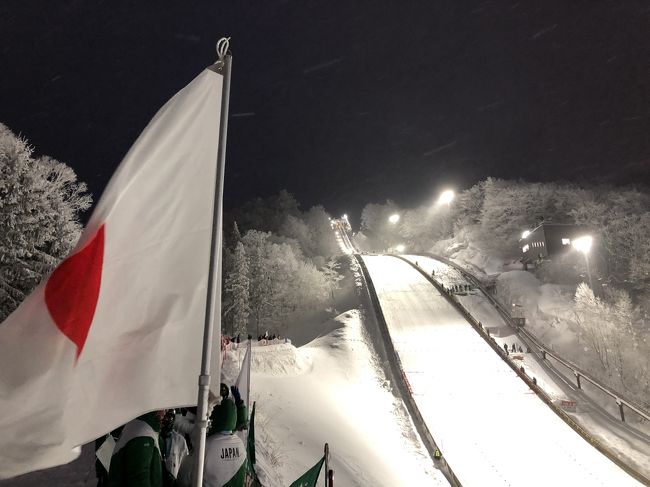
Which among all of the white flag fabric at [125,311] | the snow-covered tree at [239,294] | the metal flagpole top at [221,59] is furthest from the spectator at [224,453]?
the snow-covered tree at [239,294]

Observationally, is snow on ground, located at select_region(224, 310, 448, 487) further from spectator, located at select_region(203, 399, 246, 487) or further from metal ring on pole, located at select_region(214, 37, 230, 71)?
metal ring on pole, located at select_region(214, 37, 230, 71)

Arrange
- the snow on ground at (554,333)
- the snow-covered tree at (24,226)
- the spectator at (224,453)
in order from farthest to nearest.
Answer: the snow on ground at (554,333), the snow-covered tree at (24,226), the spectator at (224,453)

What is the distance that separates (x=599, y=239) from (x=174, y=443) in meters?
55.1

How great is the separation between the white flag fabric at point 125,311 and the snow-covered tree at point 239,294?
4611 centimetres

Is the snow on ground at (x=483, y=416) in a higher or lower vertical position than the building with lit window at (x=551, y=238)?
lower

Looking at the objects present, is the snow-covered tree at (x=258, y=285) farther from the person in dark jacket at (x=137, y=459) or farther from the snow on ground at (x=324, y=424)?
the person in dark jacket at (x=137, y=459)

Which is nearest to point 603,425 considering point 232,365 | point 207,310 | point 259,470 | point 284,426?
point 284,426

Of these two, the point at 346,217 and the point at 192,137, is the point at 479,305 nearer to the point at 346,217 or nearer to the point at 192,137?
the point at 192,137

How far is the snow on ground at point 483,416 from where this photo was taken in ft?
59.2

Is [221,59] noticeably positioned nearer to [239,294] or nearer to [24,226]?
[24,226]

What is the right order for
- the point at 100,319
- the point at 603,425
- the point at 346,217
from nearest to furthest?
the point at 100,319 < the point at 603,425 < the point at 346,217

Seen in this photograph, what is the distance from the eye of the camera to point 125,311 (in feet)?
10.9

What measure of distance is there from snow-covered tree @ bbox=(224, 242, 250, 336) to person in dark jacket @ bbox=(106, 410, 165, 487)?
45824mm

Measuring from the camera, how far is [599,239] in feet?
162
